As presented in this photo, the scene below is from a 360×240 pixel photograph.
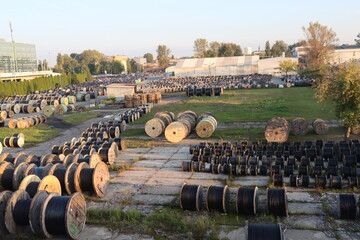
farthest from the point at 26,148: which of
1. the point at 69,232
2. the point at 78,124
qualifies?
the point at 69,232

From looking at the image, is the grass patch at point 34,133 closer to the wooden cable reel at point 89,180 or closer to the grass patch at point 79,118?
the grass patch at point 79,118

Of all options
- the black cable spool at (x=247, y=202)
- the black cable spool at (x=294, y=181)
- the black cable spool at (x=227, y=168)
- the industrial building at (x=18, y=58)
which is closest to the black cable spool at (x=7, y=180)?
the black cable spool at (x=247, y=202)

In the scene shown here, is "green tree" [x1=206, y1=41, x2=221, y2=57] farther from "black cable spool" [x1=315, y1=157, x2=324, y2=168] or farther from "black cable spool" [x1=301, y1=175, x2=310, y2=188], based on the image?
"black cable spool" [x1=301, y1=175, x2=310, y2=188]

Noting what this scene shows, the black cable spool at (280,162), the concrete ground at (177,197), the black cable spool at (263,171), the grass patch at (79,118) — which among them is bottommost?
the concrete ground at (177,197)

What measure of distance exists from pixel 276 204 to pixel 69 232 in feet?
21.6

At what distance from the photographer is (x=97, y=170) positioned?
12.7 metres

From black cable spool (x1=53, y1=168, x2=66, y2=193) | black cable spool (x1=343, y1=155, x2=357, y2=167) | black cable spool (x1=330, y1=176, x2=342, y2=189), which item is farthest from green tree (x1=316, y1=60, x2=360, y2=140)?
black cable spool (x1=53, y1=168, x2=66, y2=193)

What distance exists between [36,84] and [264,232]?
2911 inches

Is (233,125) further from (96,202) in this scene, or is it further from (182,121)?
(96,202)

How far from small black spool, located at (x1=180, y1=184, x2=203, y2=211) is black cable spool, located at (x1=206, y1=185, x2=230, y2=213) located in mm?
346

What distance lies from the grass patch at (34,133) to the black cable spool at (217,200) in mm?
17786

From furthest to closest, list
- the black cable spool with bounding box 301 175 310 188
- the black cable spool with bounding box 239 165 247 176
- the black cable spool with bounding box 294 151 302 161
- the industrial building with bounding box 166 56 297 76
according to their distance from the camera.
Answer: the industrial building with bounding box 166 56 297 76 → the black cable spool with bounding box 294 151 302 161 → the black cable spool with bounding box 239 165 247 176 → the black cable spool with bounding box 301 175 310 188

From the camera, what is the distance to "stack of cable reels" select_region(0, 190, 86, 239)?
30.0 ft

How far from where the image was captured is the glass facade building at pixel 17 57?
107 m
